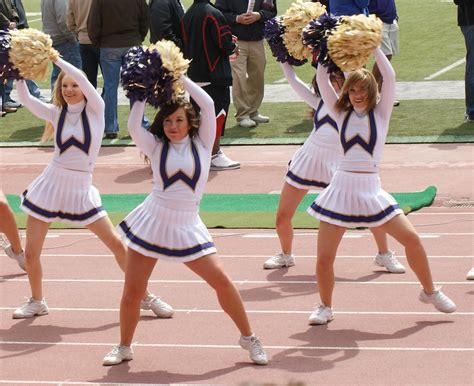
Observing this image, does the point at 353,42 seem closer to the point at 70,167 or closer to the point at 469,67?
the point at 70,167

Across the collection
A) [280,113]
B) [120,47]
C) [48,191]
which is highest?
[48,191]

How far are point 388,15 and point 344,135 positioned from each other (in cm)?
873

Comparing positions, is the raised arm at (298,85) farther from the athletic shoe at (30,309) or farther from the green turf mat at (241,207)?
the athletic shoe at (30,309)

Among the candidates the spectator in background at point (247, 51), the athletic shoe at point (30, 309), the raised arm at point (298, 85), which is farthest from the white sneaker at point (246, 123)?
the athletic shoe at point (30, 309)

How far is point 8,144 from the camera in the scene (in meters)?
15.8

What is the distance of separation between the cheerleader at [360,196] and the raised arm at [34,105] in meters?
1.95

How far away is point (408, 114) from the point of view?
16.3m

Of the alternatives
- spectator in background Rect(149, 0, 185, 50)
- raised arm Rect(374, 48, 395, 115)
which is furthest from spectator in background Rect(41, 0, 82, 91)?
raised arm Rect(374, 48, 395, 115)

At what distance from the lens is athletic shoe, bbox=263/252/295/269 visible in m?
9.63

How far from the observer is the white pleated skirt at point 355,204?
7797mm

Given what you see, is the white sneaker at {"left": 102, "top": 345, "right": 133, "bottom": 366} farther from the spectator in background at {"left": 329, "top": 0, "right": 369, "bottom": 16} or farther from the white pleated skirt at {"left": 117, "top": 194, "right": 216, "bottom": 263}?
Result: the spectator in background at {"left": 329, "top": 0, "right": 369, "bottom": 16}

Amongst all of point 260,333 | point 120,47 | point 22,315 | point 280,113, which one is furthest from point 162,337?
point 280,113

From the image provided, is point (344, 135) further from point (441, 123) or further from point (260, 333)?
point (441, 123)

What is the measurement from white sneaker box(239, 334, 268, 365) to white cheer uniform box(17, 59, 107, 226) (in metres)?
1.72
